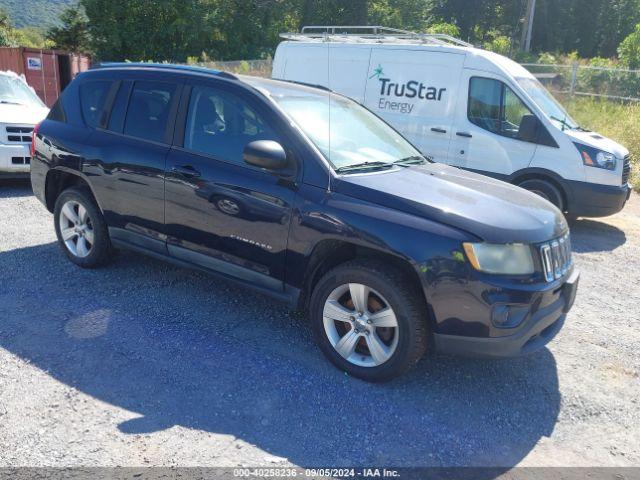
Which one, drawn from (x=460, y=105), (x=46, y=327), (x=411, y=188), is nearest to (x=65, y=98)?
(x=46, y=327)

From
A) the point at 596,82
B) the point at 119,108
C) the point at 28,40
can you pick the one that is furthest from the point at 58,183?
the point at 28,40

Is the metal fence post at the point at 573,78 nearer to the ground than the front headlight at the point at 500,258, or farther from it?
farther from it

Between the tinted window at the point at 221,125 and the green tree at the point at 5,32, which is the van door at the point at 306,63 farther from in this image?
the green tree at the point at 5,32

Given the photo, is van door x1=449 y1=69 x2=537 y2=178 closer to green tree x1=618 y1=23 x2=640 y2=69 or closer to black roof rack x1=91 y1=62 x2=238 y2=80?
black roof rack x1=91 y1=62 x2=238 y2=80

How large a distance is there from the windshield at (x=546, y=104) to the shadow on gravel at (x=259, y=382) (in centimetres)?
453

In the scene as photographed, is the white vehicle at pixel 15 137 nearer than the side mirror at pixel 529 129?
No

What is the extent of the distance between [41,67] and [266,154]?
57.9 ft

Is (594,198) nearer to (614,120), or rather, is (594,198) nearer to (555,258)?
(555,258)

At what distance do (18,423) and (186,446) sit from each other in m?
0.94

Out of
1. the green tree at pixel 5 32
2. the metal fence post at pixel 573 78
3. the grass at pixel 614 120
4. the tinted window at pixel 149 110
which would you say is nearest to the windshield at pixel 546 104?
the grass at pixel 614 120

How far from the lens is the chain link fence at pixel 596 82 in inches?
667

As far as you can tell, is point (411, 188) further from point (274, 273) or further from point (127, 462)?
point (127, 462)

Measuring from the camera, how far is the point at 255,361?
150 inches

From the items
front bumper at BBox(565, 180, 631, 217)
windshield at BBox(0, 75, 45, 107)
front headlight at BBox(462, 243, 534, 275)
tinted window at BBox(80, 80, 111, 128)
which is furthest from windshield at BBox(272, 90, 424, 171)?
windshield at BBox(0, 75, 45, 107)
